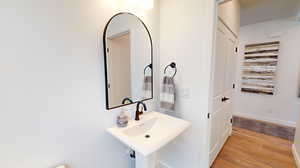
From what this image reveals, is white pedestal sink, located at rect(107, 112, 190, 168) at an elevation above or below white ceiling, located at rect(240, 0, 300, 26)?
below

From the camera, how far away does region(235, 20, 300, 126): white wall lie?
2823 mm

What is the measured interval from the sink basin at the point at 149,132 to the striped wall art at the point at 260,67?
3.08m

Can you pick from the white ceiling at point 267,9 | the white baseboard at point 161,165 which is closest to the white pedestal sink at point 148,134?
the white baseboard at point 161,165

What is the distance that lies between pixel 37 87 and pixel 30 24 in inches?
14.9

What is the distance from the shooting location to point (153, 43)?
1.62m

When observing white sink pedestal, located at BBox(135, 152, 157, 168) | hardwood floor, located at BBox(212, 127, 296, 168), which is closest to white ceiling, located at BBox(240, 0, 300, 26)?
hardwood floor, located at BBox(212, 127, 296, 168)

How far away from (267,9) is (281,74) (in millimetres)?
1497

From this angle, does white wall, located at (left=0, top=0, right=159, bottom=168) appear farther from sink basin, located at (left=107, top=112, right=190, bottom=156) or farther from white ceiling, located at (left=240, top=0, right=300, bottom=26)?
white ceiling, located at (left=240, top=0, right=300, bottom=26)

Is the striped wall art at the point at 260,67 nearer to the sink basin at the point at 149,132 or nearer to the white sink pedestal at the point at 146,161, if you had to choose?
the sink basin at the point at 149,132

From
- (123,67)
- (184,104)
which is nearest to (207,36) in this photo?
(184,104)

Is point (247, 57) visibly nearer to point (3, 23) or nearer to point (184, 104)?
point (184, 104)

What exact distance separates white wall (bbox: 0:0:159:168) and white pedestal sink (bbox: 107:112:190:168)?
22 centimetres

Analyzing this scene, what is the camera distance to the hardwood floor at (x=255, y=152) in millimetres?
1869

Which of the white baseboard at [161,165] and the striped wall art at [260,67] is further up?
the striped wall art at [260,67]
